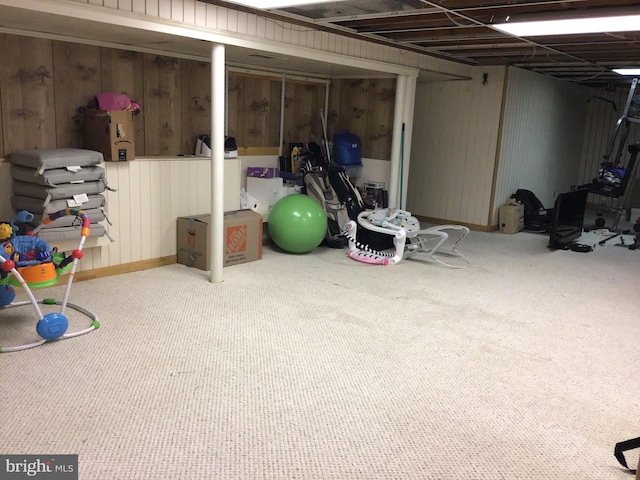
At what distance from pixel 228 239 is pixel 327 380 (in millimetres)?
2408

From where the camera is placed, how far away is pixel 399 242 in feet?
18.4

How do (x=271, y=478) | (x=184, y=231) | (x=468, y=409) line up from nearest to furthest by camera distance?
(x=271, y=478) < (x=468, y=409) < (x=184, y=231)

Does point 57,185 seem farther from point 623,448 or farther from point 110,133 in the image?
point 623,448

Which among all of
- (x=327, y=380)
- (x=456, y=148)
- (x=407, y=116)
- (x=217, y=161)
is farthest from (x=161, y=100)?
(x=456, y=148)

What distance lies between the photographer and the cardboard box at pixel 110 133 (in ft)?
14.7

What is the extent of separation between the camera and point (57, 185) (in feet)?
13.5

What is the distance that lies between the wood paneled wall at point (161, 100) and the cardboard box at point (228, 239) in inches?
33.3

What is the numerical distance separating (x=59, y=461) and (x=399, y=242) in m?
3.89

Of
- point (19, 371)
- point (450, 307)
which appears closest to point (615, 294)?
point (450, 307)

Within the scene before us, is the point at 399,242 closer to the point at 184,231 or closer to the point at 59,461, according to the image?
the point at 184,231

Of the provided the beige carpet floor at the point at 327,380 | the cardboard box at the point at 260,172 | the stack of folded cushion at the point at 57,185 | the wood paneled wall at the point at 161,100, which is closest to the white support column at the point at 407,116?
the wood paneled wall at the point at 161,100

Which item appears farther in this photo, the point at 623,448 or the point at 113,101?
the point at 113,101

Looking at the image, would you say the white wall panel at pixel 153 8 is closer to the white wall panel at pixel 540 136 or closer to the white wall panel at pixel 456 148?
the white wall panel at pixel 456 148

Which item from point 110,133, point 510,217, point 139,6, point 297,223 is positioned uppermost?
point 139,6
